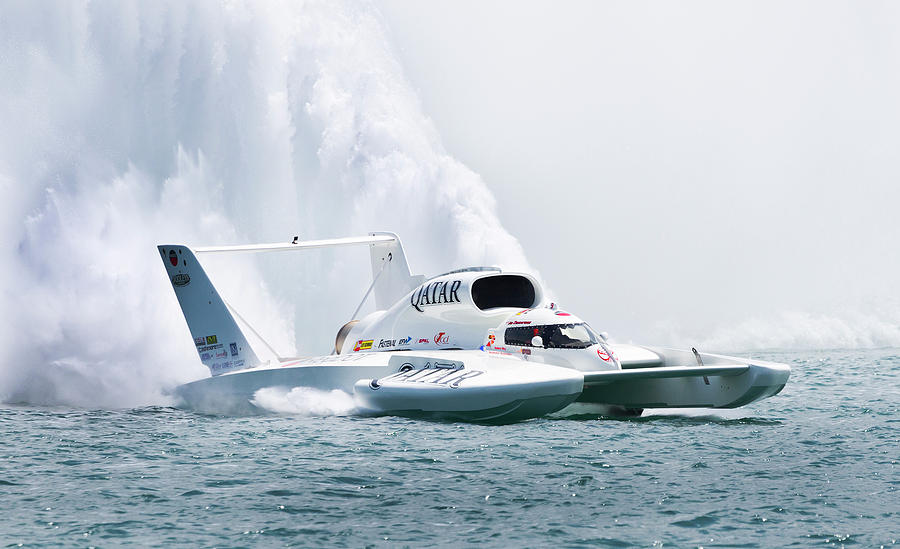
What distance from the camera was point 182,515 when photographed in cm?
714

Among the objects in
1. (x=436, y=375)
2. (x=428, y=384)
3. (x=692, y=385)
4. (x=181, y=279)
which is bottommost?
(x=692, y=385)

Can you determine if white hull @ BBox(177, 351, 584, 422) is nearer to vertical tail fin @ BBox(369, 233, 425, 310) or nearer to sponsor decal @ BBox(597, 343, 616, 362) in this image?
sponsor decal @ BBox(597, 343, 616, 362)

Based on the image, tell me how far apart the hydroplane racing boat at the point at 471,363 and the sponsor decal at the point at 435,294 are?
16 millimetres

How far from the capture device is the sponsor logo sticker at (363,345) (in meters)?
14.5

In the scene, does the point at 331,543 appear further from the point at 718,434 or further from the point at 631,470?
the point at 718,434

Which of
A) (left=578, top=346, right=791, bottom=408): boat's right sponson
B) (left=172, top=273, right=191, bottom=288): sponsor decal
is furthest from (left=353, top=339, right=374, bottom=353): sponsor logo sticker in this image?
(left=578, top=346, right=791, bottom=408): boat's right sponson

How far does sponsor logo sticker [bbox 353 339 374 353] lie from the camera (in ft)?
47.5

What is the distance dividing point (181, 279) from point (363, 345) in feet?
10.5

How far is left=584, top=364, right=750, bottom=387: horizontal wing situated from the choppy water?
2.05ft

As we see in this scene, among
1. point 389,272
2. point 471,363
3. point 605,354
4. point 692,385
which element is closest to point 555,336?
point 605,354

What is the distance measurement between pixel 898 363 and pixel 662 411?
10969mm

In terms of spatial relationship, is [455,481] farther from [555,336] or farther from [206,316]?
[206,316]

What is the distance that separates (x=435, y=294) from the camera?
13.8 meters

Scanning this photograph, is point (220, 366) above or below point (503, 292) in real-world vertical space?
below
